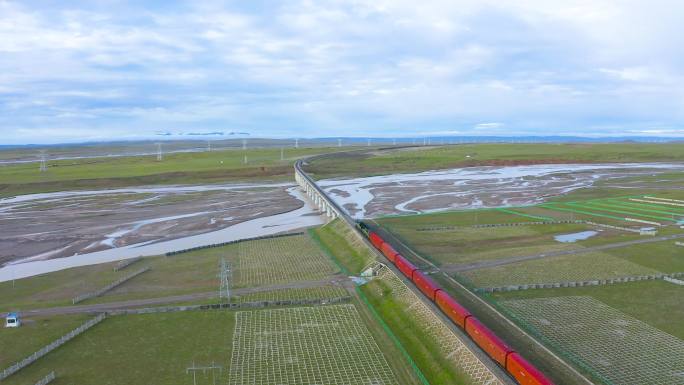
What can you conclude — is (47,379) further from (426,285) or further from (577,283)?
(577,283)

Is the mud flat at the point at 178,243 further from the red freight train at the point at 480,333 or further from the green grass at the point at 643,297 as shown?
the green grass at the point at 643,297

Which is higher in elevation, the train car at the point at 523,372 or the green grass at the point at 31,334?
the train car at the point at 523,372

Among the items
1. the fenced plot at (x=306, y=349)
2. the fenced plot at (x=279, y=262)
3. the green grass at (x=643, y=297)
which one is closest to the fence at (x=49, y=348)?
the fenced plot at (x=306, y=349)

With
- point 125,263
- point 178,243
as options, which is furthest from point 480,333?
point 178,243

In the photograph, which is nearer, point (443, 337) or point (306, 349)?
point (443, 337)

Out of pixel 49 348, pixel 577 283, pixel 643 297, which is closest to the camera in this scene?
pixel 49 348

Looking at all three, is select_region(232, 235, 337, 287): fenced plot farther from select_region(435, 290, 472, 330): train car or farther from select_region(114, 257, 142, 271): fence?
select_region(435, 290, 472, 330): train car
